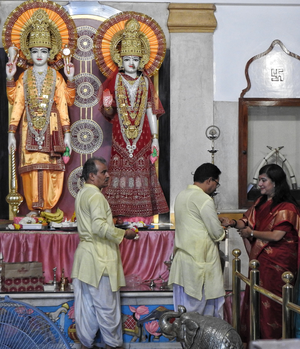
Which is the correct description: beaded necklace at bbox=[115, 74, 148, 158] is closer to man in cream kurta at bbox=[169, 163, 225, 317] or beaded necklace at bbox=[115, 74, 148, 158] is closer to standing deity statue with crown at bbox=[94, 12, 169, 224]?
standing deity statue with crown at bbox=[94, 12, 169, 224]

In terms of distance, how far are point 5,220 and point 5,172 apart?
667mm

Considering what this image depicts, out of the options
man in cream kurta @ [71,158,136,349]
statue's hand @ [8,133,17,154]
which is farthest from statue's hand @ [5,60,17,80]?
man in cream kurta @ [71,158,136,349]

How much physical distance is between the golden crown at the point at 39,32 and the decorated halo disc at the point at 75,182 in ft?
5.07

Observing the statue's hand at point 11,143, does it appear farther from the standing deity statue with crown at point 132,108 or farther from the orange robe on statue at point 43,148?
the standing deity statue with crown at point 132,108

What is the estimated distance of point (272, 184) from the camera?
13.9ft

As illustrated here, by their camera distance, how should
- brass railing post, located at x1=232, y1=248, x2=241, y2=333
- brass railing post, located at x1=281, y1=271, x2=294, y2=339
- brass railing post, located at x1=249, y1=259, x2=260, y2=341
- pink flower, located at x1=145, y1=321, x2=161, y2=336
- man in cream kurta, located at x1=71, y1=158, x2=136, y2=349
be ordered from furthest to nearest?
pink flower, located at x1=145, y1=321, x2=161, y2=336, man in cream kurta, located at x1=71, y1=158, x2=136, y2=349, brass railing post, located at x1=232, y1=248, x2=241, y2=333, brass railing post, located at x1=249, y1=259, x2=260, y2=341, brass railing post, located at x1=281, y1=271, x2=294, y2=339

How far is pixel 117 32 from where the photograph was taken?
645cm

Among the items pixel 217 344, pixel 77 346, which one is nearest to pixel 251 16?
pixel 77 346

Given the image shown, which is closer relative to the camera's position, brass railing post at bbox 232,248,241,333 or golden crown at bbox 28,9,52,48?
brass railing post at bbox 232,248,241,333

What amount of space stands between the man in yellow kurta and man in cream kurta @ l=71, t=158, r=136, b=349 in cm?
211

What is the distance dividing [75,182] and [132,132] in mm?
1048

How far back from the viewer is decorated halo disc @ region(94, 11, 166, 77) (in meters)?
6.50

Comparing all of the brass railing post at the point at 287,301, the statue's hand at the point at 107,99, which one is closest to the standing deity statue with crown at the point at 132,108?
the statue's hand at the point at 107,99

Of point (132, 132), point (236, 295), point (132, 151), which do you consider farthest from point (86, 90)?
point (236, 295)
